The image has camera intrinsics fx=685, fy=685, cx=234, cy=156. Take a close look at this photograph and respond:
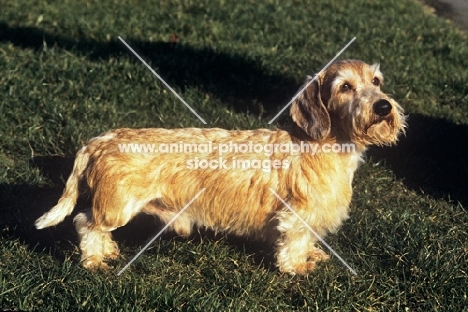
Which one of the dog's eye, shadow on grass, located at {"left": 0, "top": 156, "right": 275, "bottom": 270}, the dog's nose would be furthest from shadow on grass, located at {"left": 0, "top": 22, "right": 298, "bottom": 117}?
the dog's nose

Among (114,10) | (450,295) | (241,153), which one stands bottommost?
(114,10)

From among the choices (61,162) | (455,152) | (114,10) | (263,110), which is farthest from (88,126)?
(114,10)

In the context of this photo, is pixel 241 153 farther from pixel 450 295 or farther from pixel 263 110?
pixel 263 110

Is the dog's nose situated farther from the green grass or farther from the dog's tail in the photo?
the dog's tail

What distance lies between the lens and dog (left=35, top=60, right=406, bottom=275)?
433 centimetres

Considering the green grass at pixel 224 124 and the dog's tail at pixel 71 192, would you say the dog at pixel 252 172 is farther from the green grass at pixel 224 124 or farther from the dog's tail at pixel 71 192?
the green grass at pixel 224 124

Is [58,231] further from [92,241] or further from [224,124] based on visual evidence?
[224,124]

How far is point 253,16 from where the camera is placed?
10398 millimetres

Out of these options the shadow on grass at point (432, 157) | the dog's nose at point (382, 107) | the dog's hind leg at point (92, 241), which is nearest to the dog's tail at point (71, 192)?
→ the dog's hind leg at point (92, 241)

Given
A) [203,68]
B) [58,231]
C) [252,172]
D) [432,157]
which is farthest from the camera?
[203,68]

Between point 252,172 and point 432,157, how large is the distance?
2552 millimetres

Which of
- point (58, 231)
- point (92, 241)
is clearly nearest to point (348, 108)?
point (92, 241)

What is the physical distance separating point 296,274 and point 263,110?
111 inches

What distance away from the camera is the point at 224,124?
6.57 meters
